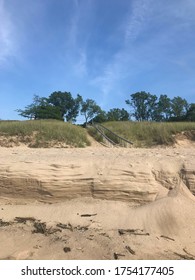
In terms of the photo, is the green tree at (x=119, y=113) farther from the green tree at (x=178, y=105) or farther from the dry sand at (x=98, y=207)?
the dry sand at (x=98, y=207)

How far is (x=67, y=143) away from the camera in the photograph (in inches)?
559

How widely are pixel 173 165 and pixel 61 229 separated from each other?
2.02 meters

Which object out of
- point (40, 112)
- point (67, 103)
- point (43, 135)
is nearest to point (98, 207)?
point (43, 135)

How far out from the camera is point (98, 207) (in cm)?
512

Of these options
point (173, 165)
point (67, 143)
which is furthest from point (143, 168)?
point (67, 143)

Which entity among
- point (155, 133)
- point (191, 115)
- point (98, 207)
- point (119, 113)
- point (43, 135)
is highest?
point (119, 113)

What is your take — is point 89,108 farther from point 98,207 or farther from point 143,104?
point 98,207

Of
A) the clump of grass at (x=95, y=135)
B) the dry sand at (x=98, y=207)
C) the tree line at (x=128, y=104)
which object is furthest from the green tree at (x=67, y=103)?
the dry sand at (x=98, y=207)

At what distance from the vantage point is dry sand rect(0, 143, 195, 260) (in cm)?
424

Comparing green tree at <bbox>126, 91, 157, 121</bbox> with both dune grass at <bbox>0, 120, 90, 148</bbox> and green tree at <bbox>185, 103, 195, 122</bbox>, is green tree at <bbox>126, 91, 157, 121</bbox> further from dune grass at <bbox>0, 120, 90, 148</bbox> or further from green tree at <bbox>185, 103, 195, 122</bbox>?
dune grass at <bbox>0, 120, 90, 148</bbox>

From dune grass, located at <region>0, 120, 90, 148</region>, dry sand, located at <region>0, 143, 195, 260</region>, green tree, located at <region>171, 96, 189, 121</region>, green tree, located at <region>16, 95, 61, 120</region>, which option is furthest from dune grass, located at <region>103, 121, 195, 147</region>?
green tree, located at <region>171, 96, 189, 121</region>
